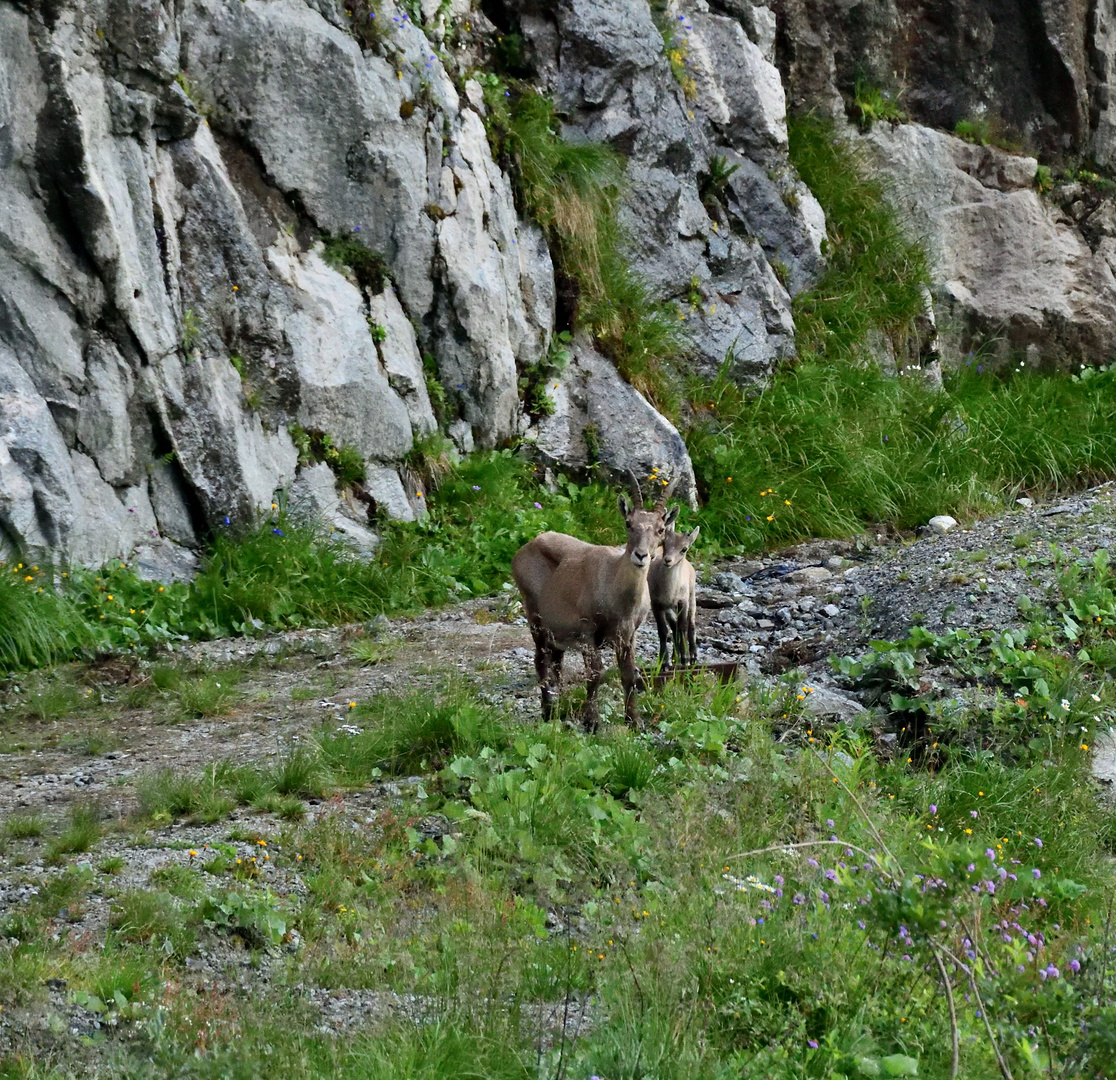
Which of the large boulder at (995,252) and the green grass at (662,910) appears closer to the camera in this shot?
the green grass at (662,910)

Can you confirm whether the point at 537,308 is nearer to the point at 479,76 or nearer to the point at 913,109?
the point at 479,76

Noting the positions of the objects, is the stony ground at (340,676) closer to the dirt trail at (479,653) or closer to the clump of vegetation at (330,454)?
the dirt trail at (479,653)

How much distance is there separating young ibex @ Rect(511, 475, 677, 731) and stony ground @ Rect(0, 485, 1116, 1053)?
36 centimetres

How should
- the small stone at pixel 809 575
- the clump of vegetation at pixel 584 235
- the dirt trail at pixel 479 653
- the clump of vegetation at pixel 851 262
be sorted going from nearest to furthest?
the dirt trail at pixel 479 653
the small stone at pixel 809 575
the clump of vegetation at pixel 584 235
the clump of vegetation at pixel 851 262

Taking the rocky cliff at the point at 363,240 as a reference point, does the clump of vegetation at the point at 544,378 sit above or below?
below

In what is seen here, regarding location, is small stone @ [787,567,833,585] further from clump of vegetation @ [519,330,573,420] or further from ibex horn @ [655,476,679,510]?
clump of vegetation @ [519,330,573,420]

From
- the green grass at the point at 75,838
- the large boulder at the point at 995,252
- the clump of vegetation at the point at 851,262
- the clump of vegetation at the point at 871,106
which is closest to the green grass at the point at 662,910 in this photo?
the green grass at the point at 75,838

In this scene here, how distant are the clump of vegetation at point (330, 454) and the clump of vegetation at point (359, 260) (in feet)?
5.24

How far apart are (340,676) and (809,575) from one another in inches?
174

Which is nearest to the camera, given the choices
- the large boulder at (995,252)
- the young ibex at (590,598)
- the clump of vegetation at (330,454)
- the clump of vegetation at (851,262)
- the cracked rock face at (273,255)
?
the young ibex at (590,598)

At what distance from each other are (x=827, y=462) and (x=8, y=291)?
26.6ft

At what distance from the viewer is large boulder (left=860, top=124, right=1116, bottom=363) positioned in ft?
58.3

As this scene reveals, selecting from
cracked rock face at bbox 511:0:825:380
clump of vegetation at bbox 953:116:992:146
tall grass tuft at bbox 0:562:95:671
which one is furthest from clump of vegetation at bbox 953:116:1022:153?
tall grass tuft at bbox 0:562:95:671

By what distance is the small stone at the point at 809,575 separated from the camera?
436 inches
